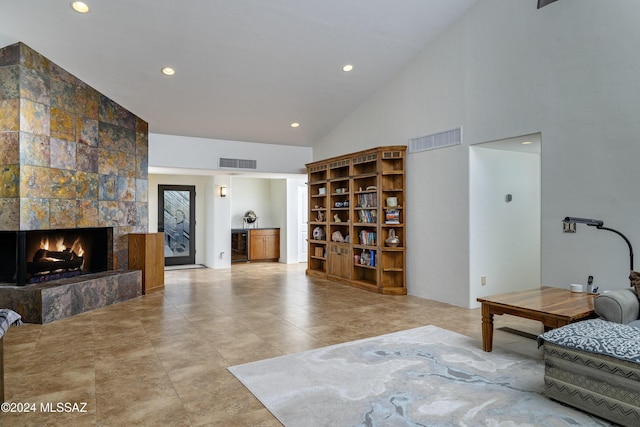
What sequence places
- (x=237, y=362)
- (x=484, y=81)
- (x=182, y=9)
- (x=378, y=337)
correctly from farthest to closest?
(x=484, y=81), (x=182, y=9), (x=378, y=337), (x=237, y=362)

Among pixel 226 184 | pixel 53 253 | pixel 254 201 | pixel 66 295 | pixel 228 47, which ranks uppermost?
pixel 228 47

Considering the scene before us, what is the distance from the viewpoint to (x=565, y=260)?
418 cm

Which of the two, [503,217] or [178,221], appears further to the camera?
[178,221]

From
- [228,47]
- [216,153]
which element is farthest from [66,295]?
[216,153]

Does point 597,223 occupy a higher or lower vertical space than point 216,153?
lower

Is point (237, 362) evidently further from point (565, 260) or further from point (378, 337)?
point (565, 260)

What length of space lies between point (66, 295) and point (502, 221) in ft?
19.2

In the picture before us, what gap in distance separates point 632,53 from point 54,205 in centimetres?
670

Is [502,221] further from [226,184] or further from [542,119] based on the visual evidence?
[226,184]

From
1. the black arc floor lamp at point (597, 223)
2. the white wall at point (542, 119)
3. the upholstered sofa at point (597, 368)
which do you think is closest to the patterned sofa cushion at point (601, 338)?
the upholstered sofa at point (597, 368)

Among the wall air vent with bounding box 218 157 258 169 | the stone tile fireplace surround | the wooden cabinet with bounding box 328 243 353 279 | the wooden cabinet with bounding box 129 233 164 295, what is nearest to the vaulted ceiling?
the stone tile fireplace surround

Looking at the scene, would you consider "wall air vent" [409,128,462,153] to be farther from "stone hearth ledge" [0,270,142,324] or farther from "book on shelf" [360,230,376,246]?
"stone hearth ledge" [0,270,142,324]

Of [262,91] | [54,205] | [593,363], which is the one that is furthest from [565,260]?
[54,205]

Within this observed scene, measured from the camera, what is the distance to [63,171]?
17.3 ft
